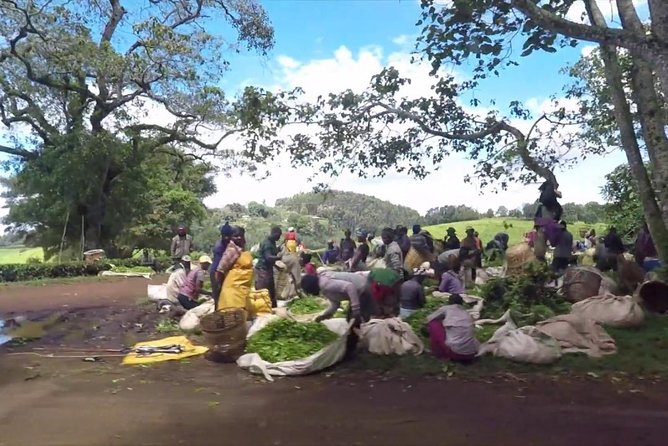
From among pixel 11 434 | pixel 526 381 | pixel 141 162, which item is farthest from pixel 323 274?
pixel 141 162

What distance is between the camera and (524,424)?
4797mm

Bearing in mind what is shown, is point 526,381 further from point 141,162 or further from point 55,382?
point 141,162

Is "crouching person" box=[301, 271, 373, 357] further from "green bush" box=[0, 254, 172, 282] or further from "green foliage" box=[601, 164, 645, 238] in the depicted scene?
"green bush" box=[0, 254, 172, 282]

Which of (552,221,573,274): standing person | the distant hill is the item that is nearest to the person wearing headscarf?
(552,221,573,274): standing person

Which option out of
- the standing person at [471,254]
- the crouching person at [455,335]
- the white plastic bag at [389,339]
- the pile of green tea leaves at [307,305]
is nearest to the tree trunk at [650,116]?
the standing person at [471,254]

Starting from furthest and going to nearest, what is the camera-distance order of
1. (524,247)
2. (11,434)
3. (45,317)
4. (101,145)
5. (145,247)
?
(145,247) → (101,145) → (45,317) → (524,247) → (11,434)

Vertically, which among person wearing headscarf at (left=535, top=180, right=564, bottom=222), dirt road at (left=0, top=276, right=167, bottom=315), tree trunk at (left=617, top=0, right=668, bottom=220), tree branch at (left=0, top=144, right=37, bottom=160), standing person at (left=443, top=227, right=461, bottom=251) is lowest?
dirt road at (left=0, top=276, right=167, bottom=315)

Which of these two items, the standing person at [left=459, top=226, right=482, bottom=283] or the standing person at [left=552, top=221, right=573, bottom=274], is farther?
the standing person at [left=552, top=221, right=573, bottom=274]

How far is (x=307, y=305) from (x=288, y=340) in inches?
126

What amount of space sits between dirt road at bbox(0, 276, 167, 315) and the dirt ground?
612 cm

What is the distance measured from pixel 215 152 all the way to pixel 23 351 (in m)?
18.6

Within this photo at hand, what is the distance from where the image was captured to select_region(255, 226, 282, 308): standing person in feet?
31.4

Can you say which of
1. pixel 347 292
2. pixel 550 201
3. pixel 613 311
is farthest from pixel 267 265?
pixel 550 201

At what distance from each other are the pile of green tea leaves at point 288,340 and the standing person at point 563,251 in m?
5.86
